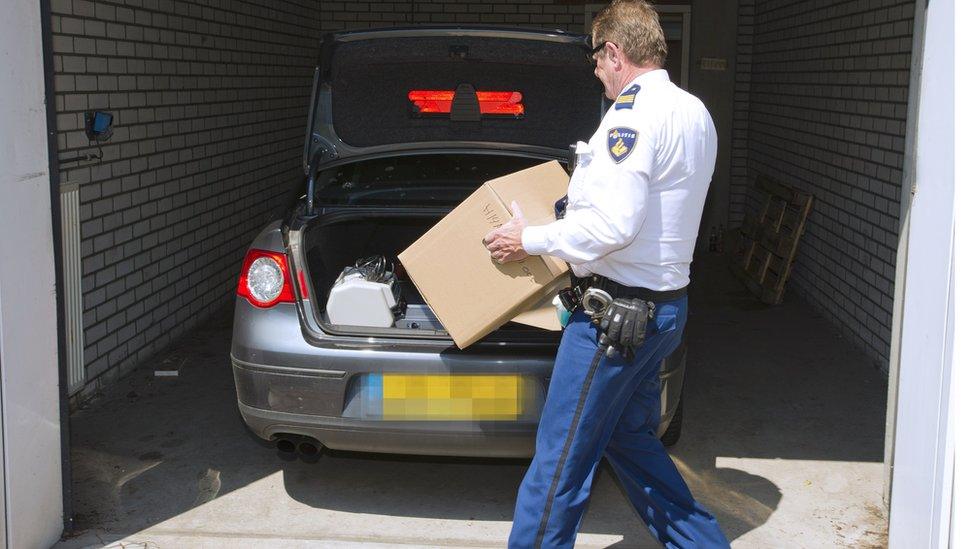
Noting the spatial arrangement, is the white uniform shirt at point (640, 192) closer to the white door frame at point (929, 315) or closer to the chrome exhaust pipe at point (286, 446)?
the white door frame at point (929, 315)

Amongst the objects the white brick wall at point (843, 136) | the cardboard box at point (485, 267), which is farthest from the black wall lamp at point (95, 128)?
the white brick wall at point (843, 136)

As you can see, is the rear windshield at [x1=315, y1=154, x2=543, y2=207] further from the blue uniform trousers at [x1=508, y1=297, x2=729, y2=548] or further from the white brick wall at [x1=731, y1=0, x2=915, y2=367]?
the white brick wall at [x1=731, y1=0, x2=915, y2=367]

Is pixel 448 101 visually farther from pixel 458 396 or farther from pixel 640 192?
pixel 640 192

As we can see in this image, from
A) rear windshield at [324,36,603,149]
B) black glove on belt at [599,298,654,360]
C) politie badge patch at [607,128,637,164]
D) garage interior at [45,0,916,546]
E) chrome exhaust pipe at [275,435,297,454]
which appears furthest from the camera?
rear windshield at [324,36,603,149]

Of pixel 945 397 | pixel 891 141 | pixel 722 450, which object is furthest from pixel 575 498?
pixel 891 141

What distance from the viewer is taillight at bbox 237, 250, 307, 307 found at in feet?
12.5

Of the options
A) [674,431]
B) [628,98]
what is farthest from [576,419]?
[674,431]

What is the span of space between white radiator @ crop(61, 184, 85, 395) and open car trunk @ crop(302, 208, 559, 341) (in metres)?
1.28

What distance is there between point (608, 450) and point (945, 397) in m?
1.08

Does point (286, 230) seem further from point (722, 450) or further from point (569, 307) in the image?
point (722, 450)

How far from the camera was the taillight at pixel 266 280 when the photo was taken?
381 cm

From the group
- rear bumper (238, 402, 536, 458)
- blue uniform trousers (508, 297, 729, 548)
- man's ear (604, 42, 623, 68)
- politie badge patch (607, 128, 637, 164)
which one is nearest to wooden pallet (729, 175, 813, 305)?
rear bumper (238, 402, 536, 458)

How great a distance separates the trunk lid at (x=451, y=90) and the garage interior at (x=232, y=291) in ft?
1.53

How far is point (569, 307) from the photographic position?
3.25 m
